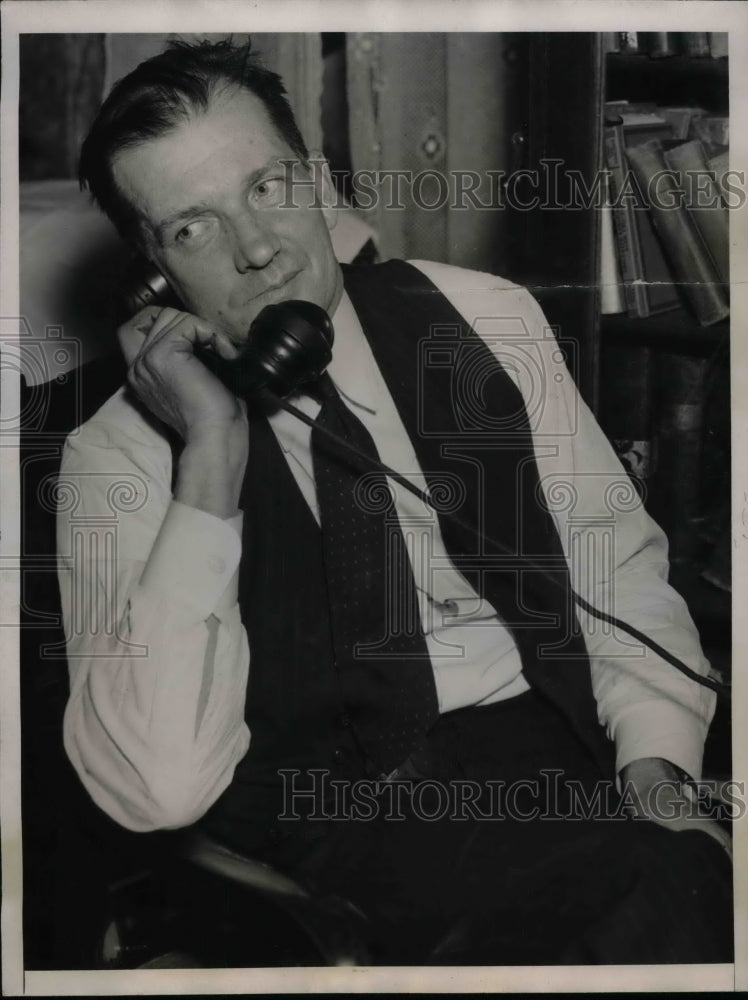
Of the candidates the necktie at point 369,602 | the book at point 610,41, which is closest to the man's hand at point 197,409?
the necktie at point 369,602

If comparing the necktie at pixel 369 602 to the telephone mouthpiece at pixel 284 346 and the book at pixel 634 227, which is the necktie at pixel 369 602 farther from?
the book at pixel 634 227

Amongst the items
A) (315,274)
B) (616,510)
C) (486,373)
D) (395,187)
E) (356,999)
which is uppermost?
(395,187)

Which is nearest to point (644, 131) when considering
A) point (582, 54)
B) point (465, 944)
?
point (582, 54)

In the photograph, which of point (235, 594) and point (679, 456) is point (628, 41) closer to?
point (679, 456)

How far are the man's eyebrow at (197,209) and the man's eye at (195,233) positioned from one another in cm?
1

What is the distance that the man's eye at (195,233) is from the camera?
107cm

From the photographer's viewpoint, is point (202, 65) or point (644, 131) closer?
point (202, 65)

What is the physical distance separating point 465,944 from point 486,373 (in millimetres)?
690

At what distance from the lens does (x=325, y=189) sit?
45.0 inches

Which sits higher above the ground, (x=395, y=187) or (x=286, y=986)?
(x=395, y=187)

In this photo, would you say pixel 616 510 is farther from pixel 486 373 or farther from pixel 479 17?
pixel 479 17

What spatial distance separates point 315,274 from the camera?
1115 millimetres

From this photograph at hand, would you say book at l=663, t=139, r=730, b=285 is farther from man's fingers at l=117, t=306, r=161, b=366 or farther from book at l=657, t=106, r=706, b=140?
man's fingers at l=117, t=306, r=161, b=366

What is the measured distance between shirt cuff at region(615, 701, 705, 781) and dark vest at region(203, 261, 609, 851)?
3cm
